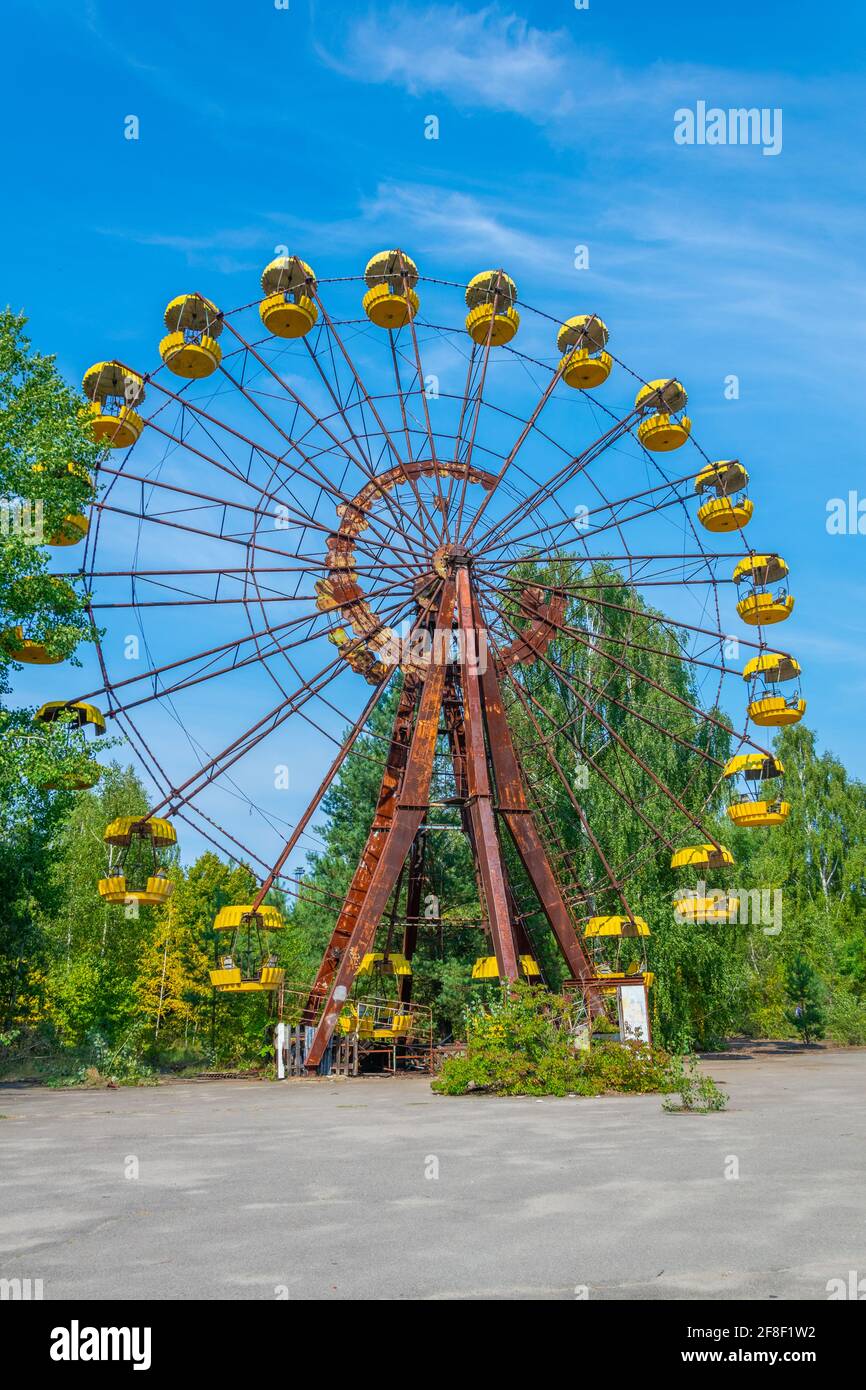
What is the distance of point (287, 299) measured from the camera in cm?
2223

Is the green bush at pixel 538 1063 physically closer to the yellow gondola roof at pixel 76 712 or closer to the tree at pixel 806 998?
the yellow gondola roof at pixel 76 712

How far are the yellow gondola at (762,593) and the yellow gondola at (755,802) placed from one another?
3.45 meters

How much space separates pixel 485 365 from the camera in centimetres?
2417

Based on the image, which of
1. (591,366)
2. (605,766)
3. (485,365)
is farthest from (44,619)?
(605,766)

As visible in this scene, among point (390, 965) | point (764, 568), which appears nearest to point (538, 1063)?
point (390, 965)

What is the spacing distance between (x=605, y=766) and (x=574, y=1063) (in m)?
15.0

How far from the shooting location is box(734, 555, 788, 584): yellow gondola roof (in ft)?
78.9

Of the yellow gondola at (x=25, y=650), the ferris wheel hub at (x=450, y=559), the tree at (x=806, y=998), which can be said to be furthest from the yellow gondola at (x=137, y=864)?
the tree at (x=806, y=998)

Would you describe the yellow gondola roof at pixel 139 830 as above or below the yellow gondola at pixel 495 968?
above

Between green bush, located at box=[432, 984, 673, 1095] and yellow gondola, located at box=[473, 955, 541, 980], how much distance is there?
242 cm

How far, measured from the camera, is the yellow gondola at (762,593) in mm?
23781

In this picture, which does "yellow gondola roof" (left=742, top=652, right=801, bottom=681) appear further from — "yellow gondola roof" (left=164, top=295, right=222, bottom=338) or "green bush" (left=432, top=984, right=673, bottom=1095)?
"yellow gondola roof" (left=164, top=295, right=222, bottom=338)

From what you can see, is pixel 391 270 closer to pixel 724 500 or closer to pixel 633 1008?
pixel 724 500
